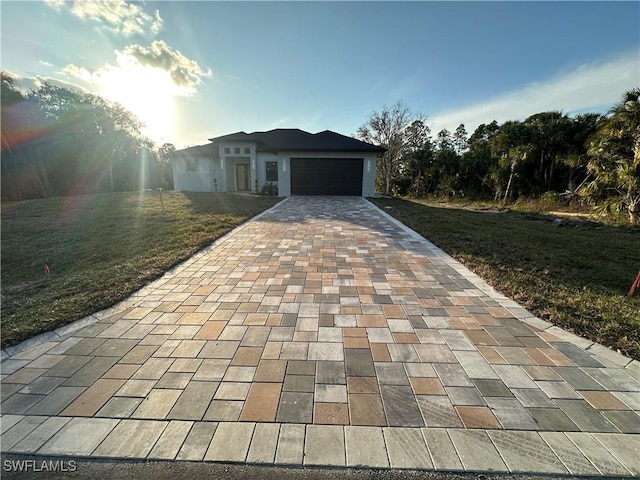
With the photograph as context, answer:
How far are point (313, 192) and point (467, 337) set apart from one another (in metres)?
14.2

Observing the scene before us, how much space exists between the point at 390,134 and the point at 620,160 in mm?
16129

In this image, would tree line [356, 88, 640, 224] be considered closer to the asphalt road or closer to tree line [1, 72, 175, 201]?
the asphalt road

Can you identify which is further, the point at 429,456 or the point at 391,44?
the point at 391,44

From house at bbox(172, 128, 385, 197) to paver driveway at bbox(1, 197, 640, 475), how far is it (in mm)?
13047

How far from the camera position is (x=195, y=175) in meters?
18.1

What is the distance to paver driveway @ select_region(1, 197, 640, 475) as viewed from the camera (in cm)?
153

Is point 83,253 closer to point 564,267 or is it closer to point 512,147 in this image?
point 564,267

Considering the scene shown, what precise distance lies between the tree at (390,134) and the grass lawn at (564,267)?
50.0ft

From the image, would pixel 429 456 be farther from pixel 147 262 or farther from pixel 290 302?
pixel 147 262

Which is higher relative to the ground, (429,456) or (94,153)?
(94,153)

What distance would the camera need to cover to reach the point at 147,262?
4531mm

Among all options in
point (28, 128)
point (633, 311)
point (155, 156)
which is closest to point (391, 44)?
point (633, 311)

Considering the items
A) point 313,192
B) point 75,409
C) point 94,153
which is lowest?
point 75,409

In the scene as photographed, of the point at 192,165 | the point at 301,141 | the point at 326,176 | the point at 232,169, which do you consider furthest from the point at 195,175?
the point at 326,176
